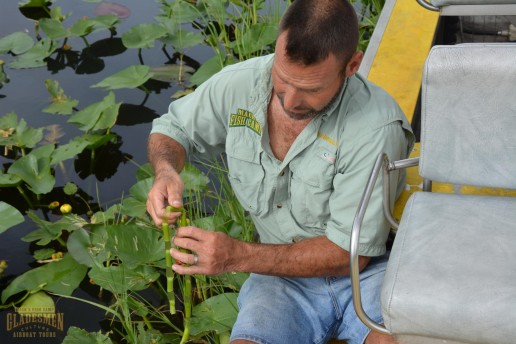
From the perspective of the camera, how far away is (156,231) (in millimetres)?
2232

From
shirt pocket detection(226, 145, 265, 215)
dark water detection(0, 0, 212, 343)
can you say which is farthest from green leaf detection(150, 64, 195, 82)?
shirt pocket detection(226, 145, 265, 215)

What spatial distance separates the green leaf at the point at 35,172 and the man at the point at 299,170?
66cm

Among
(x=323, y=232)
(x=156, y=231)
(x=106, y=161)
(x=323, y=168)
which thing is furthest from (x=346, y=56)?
(x=106, y=161)

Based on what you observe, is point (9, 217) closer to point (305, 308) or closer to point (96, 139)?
point (96, 139)

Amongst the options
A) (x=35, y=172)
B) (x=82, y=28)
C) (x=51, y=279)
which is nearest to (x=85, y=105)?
(x=82, y=28)

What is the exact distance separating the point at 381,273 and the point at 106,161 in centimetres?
129

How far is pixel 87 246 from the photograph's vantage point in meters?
2.38

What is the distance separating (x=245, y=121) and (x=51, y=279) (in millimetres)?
802

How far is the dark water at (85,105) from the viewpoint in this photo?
250cm

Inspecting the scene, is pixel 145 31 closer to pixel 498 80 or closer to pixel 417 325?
pixel 498 80

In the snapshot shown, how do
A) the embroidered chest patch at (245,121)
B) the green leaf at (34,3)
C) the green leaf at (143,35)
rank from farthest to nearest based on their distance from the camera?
the green leaf at (34,3) → the green leaf at (143,35) → the embroidered chest patch at (245,121)

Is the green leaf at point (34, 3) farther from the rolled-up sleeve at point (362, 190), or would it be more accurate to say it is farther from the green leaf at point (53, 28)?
the rolled-up sleeve at point (362, 190)

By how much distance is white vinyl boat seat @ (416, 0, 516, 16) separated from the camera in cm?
221

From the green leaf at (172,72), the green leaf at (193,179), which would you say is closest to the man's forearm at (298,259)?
the green leaf at (193,179)
